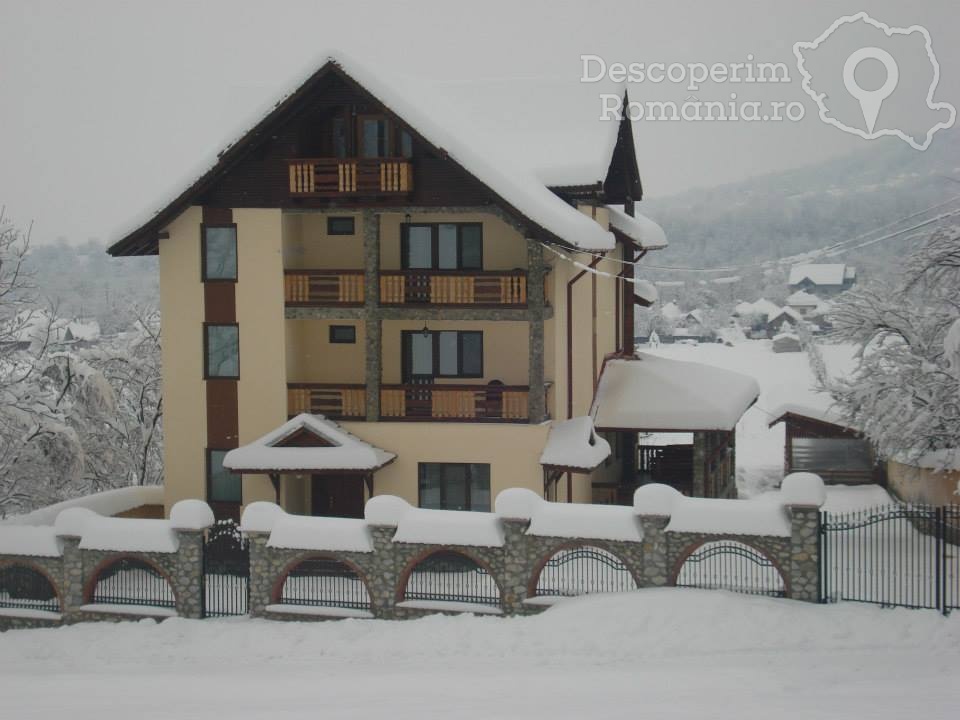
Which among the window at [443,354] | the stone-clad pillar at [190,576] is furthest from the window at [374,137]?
the stone-clad pillar at [190,576]

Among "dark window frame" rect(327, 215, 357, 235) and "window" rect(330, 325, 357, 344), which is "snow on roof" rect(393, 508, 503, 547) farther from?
"dark window frame" rect(327, 215, 357, 235)

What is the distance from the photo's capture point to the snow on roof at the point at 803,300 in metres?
86.1

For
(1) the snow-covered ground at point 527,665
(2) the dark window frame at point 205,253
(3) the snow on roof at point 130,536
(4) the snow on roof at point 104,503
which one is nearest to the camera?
(1) the snow-covered ground at point 527,665

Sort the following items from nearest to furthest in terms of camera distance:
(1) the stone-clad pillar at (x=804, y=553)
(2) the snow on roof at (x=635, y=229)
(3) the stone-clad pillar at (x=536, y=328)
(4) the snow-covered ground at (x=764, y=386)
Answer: (1) the stone-clad pillar at (x=804, y=553) → (3) the stone-clad pillar at (x=536, y=328) → (2) the snow on roof at (x=635, y=229) → (4) the snow-covered ground at (x=764, y=386)

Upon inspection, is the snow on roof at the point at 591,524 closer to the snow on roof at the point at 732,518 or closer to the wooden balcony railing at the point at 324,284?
the snow on roof at the point at 732,518

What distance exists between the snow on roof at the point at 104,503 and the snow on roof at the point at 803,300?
69593mm

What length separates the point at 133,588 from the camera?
20.7 metres

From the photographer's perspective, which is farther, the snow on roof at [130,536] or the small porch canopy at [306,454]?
the small porch canopy at [306,454]

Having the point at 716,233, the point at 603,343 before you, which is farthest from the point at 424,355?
the point at 716,233

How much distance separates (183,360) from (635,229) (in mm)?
13580

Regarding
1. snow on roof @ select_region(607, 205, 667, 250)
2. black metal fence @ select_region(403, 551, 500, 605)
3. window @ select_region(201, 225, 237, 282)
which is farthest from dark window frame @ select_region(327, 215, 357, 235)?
black metal fence @ select_region(403, 551, 500, 605)

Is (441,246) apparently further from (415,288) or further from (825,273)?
(825,273)

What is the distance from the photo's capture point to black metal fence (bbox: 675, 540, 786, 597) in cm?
1845

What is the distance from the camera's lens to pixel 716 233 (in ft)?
271
